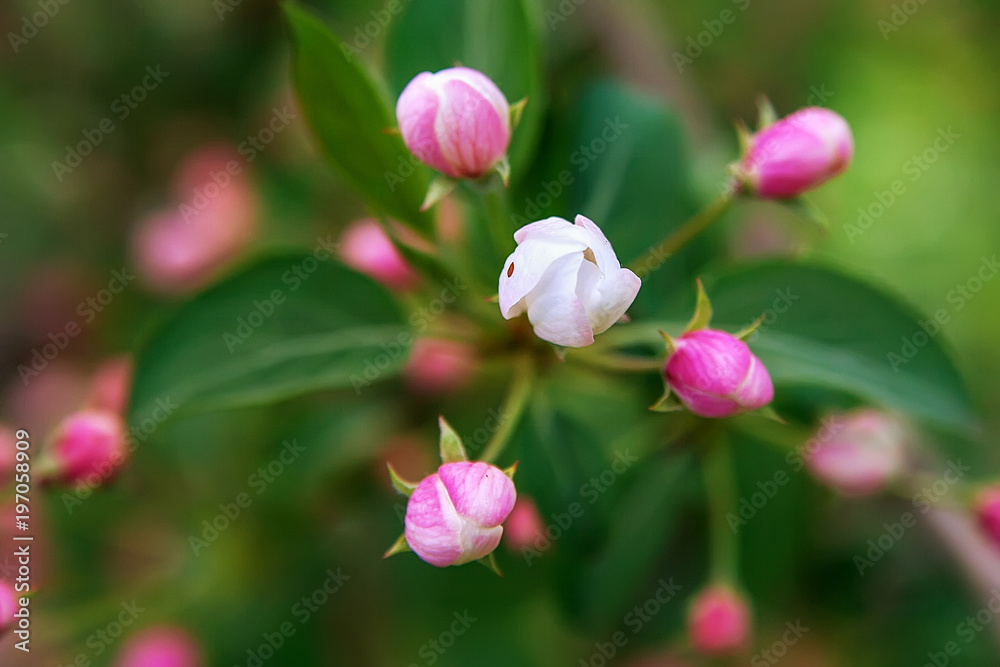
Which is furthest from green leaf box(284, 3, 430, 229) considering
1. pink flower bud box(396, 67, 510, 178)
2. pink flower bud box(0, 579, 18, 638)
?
pink flower bud box(0, 579, 18, 638)

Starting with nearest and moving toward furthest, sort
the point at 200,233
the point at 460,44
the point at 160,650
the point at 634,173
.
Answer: the point at 460,44
the point at 634,173
the point at 160,650
the point at 200,233

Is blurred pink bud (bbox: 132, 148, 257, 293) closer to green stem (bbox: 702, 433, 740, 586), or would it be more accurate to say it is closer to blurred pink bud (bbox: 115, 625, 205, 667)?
blurred pink bud (bbox: 115, 625, 205, 667)

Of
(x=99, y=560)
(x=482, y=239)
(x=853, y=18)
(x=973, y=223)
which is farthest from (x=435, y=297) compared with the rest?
(x=853, y=18)

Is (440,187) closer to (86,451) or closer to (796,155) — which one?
(796,155)

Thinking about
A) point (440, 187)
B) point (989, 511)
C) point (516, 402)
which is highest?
point (440, 187)

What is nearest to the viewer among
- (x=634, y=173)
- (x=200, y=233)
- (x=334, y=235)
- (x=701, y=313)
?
(x=701, y=313)

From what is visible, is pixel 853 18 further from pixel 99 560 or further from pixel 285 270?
pixel 99 560

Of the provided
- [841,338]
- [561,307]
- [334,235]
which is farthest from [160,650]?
[841,338]

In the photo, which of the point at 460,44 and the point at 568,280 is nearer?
the point at 568,280
